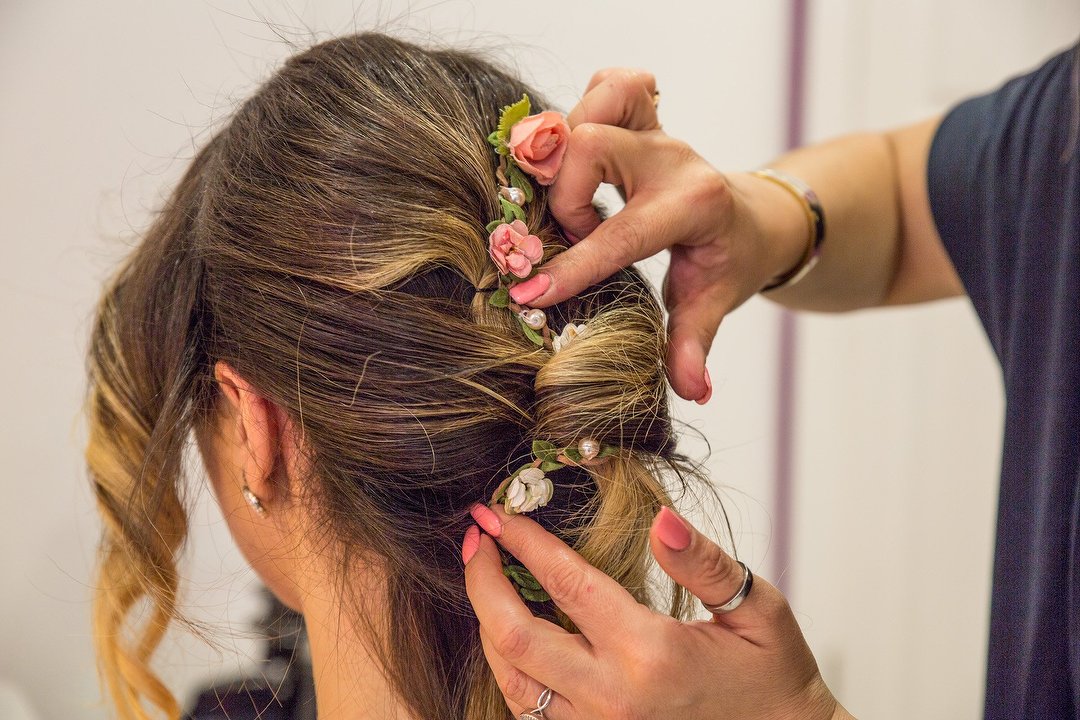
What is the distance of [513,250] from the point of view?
0.74 m

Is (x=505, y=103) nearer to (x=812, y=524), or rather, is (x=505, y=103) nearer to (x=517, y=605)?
(x=517, y=605)

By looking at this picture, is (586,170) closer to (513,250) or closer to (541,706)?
(513,250)

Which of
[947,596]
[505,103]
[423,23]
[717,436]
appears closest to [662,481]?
[505,103]

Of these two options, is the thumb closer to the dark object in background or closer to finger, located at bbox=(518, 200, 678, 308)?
finger, located at bbox=(518, 200, 678, 308)

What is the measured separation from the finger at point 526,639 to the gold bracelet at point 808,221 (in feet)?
1.91

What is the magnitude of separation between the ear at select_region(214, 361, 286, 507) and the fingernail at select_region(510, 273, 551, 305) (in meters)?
0.25

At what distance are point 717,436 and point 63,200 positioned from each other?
139 centimetres

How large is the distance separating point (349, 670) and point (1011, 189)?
3.33ft

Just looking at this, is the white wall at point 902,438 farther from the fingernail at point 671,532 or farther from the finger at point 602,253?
the fingernail at point 671,532

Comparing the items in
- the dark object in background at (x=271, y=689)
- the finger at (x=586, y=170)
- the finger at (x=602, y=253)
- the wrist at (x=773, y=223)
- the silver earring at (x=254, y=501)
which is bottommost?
the dark object in background at (x=271, y=689)

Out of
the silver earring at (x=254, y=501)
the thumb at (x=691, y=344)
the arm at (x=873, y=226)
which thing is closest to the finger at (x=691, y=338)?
the thumb at (x=691, y=344)

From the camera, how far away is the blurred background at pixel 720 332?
1.36m

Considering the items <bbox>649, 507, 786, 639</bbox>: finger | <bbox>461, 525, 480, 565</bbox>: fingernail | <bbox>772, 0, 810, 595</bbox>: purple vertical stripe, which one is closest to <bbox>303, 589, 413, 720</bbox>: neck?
<bbox>461, 525, 480, 565</bbox>: fingernail

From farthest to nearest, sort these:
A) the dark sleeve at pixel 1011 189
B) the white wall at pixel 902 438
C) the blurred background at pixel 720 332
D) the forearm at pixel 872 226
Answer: the white wall at pixel 902 438 < the blurred background at pixel 720 332 < the forearm at pixel 872 226 < the dark sleeve at pixel 1011 189
